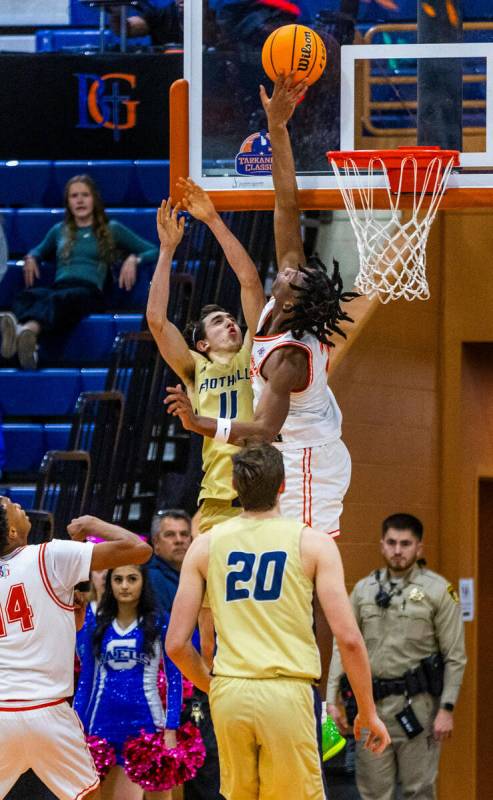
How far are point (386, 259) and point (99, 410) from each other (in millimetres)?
1960

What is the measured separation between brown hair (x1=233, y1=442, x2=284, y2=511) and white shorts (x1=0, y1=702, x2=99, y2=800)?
1333 millimetres

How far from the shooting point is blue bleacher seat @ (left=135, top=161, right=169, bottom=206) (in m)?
12.3

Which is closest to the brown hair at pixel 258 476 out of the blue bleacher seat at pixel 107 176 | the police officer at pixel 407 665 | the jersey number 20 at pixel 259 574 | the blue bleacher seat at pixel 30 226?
the jersey number 20 at pixel 259 574

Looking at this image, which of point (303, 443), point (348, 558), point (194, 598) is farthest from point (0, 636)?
point (348, 558)

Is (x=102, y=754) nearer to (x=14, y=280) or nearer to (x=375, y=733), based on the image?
(x=375, y=733)

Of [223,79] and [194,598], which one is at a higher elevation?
[223,79]

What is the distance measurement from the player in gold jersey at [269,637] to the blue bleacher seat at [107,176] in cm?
742

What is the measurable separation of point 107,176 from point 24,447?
8.94ft

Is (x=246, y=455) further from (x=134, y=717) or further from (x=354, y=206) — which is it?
(x=134, y=717)

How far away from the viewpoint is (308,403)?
645 centimetres

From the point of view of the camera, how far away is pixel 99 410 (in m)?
9.15

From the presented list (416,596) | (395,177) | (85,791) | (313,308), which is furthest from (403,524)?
(85,791)

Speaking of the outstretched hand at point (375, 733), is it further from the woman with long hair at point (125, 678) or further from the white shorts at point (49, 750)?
the woman with long hair at point (125, 678)

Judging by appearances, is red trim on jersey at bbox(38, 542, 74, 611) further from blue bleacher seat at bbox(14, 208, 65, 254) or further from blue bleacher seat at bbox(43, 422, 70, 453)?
blue bleacher seat at bbox(14, 208, 65, 254)
